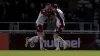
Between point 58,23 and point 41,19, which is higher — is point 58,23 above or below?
below

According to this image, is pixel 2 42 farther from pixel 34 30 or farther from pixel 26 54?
pixel 26 54

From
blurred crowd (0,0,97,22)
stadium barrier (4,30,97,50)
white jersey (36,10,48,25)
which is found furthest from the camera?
blurred crowd (0,0,97,22)

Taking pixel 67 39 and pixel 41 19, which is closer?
pixel 41 19

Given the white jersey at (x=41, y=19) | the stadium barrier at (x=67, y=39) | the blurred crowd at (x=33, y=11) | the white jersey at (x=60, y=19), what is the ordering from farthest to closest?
1. the blurred crowd at (x=33, y=11)
2. the stadium barrier at (x=67, y=39)
3. the white jersey at (x=41, y=19)
4. the white jersey at (x=60, y=19)

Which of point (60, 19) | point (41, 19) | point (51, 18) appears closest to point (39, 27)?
point (41, 19)

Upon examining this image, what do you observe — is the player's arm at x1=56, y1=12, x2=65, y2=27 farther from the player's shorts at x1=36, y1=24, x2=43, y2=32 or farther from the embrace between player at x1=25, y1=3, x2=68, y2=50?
the player's shorts at x1=36, y1=24, x2=43, y2=32

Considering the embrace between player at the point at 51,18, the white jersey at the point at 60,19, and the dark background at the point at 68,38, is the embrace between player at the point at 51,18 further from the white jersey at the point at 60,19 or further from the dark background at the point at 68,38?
the dark background at the point at 68,38

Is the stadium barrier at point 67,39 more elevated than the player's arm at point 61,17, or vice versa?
the player's arm at point 61,17

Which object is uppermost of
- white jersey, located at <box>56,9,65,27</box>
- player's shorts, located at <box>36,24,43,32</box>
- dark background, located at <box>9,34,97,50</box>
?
white jersey, located at <box>56,9,65,27</box>

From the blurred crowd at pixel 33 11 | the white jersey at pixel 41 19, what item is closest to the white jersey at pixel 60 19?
the white jersey at pixel 41 19

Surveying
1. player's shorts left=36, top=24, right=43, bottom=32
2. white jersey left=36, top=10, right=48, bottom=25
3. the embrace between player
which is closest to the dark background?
the embrace between player

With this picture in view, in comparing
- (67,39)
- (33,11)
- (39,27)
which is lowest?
(67,39)

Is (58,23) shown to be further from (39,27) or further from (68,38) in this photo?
(68,38)

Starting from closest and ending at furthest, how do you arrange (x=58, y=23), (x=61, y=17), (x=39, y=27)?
1. (x=61, y=17)
2. (x=58, y=23)
3. (x=39, y=27)
